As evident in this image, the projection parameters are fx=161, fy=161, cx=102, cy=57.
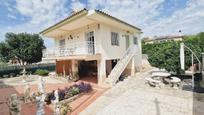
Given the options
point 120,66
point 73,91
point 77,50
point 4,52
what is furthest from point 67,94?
point 4,52

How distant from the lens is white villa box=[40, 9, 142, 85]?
13414 mm

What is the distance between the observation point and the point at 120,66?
49.0ft

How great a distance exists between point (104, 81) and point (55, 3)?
8541 mm

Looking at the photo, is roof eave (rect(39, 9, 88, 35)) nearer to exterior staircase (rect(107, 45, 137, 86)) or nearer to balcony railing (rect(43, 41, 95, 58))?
balcony railing (rect(43, 41, 95, 58))

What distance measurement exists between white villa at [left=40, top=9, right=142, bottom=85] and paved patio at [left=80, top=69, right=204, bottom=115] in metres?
2.35

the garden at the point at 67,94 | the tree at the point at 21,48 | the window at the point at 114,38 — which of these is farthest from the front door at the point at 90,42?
the tree at the point at 21,48

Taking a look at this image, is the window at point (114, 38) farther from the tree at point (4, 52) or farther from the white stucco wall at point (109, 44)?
the tree at point (4, 52)

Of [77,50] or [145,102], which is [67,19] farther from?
[145,102]

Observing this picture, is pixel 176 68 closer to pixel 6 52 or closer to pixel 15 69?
pixel 15 69

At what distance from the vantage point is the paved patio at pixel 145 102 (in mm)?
8477

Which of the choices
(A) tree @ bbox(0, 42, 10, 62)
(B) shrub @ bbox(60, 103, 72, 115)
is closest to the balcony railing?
(B) shrub @ bbox(60, 103, 72, 115)

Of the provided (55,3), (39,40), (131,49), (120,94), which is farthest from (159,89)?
(39,40)

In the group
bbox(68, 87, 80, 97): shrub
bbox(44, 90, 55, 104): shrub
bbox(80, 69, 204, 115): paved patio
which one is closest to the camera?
bbox(80, 69, 204, 115): paved patio

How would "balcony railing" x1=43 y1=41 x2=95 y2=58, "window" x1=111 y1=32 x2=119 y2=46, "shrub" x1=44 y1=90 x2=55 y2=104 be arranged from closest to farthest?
"shrub" x1=44 y1=90 x2=55 y2=104 → "balcony railing" x1=43 y1=41 x2=95 y2=58 → "window" x1=111 y1=32 x2=119 y2=46
